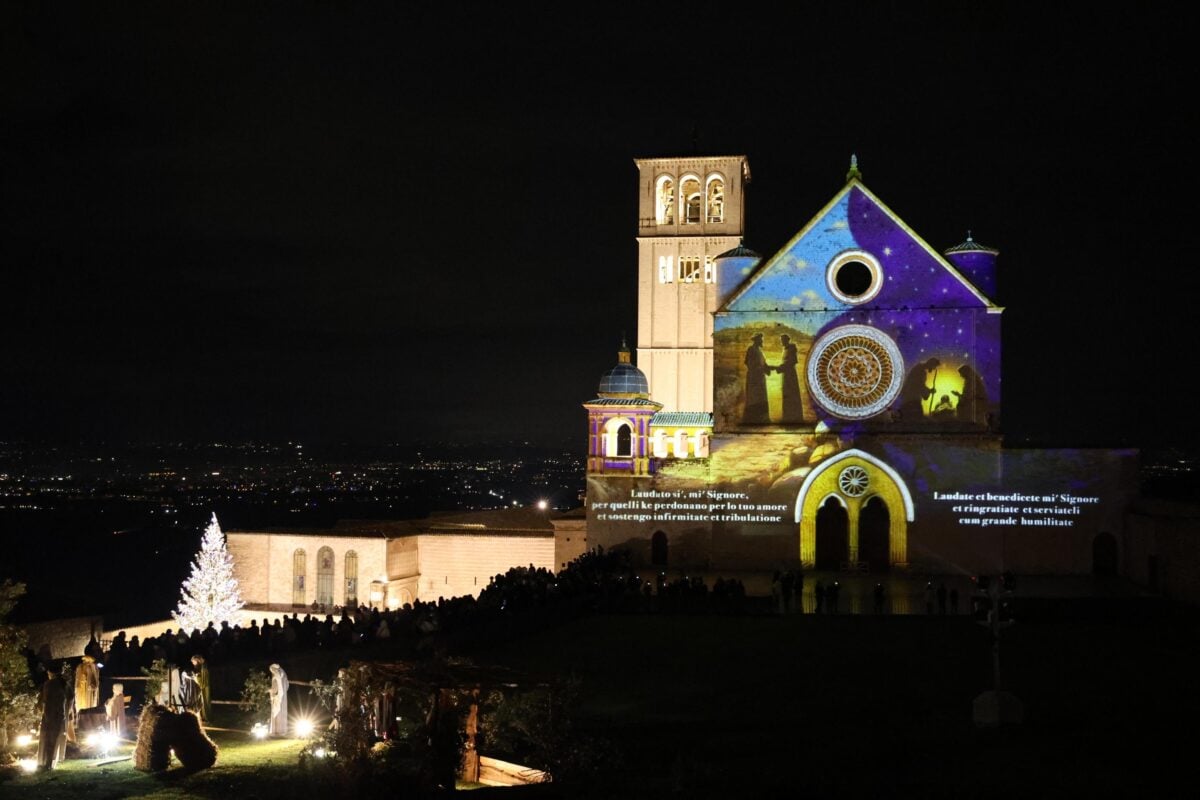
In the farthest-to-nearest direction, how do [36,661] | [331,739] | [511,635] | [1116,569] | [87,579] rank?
1. [87,579]
2. [1116,569]
3. [511,635]
4. [36,661]
5. [331,739]

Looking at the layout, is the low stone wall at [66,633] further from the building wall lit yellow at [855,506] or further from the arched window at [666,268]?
the arched window at [666,268]

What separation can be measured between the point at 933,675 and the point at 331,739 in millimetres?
12102

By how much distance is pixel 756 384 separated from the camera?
137 ft

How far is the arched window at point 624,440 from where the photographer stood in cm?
4447

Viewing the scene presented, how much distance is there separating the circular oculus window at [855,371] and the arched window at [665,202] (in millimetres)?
13832

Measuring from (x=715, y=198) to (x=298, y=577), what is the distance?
75.0 feet

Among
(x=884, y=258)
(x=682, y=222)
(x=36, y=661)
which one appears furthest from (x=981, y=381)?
(x=36, y=661)

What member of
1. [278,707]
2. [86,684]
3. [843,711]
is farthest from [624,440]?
[86,684]

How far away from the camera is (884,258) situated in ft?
135

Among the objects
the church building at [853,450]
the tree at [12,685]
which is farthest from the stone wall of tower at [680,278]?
the tree at [12,685]

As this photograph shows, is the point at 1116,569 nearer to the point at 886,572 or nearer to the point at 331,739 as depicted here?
the point at 886,572

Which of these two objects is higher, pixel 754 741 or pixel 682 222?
pixel 682 222

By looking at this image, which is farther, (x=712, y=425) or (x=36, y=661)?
(x=712, y=425)

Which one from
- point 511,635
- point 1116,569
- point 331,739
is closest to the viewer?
point 331,739
